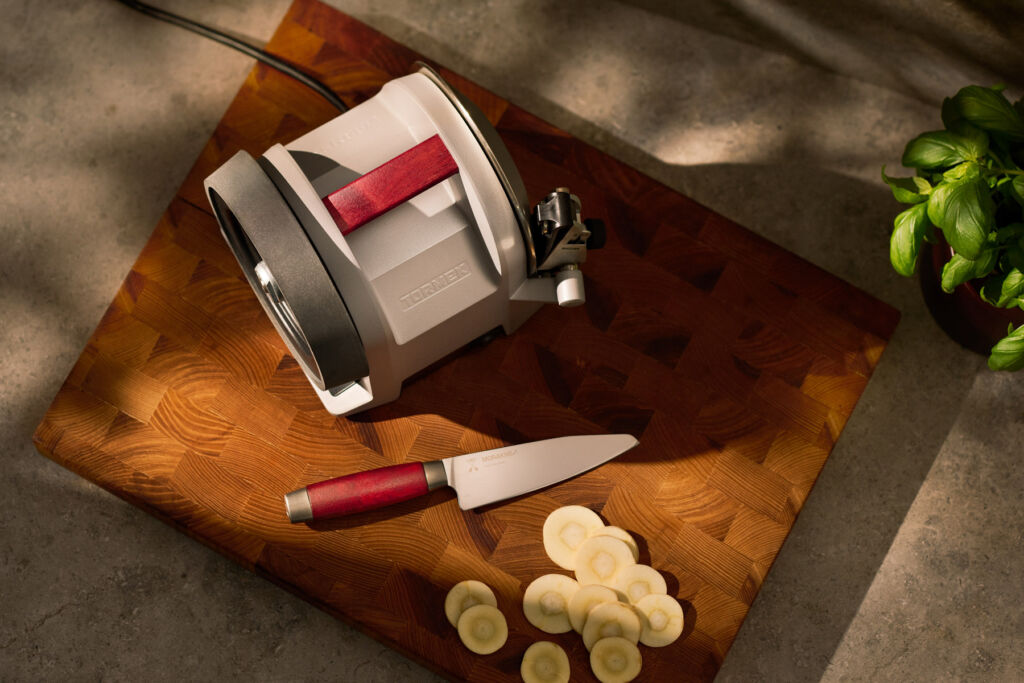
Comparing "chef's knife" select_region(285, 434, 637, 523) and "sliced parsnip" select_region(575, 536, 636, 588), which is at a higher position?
"chef's knife" select_region(285, 434, 637, 523)

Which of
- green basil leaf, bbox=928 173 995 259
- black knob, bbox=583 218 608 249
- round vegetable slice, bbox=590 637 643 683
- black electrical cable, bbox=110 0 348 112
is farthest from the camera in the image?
black electrical cable, bbox=110 0 348 112

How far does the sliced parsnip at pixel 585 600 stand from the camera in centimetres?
115

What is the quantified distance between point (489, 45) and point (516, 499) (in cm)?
79

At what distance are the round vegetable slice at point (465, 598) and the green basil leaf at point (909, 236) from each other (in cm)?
69

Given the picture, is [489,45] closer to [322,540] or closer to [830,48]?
[830,48]

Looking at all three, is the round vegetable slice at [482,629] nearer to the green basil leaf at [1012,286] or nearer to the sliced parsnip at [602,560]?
the sliced parsnip at [602,560]

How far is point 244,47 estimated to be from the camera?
130 centimetres

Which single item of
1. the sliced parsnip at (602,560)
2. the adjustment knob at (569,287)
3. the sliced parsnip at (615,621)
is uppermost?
the adjustment knob at (569,287)

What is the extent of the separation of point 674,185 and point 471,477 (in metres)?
0.63

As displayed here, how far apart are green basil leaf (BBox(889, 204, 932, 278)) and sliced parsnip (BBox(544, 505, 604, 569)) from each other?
525mm

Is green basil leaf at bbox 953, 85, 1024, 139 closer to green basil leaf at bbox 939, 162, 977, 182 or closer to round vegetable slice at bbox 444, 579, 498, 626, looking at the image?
green basil leaf at bbox 939, 162, 977, 182

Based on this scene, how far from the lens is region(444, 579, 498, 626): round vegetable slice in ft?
3.79

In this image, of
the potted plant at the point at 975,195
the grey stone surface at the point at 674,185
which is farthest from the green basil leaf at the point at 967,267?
the grey stone surface at the point at 674,185

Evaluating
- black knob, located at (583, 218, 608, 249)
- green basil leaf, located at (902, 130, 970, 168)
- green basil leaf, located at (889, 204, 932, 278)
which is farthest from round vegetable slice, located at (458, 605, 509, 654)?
green basil leaf, located at (902, 130, 970, 168)
